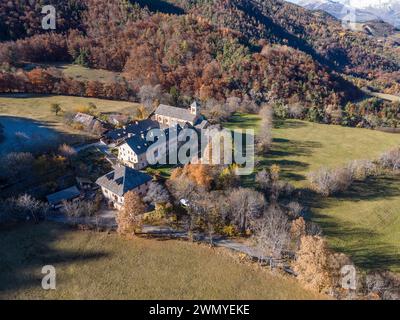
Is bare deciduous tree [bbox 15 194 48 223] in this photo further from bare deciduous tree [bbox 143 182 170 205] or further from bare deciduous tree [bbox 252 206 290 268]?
bare deciduous tree [bbox 252 206 290 268]

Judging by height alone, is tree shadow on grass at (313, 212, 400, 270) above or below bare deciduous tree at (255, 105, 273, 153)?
below

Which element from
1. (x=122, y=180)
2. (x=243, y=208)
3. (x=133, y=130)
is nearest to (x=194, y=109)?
(x=133, y=130)

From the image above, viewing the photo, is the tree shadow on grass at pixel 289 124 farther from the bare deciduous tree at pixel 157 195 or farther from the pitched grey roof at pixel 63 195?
the pitched grey roof at pixel 63 195

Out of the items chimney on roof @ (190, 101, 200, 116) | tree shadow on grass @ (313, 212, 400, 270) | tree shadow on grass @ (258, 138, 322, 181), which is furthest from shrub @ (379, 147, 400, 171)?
chimney on roof @ (190, 101, 200, 116)

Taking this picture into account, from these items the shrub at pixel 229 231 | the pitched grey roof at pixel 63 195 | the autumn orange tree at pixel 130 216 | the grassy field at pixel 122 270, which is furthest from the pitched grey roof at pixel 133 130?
the shrub at pixel 229 231

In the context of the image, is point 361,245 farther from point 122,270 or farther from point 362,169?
point 122,270

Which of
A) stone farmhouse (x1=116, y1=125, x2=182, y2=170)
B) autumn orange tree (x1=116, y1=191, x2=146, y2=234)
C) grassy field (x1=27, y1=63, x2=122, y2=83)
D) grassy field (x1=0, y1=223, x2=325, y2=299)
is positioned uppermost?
grassy field (x1=27, y1=63, x2=122, y2=83)
